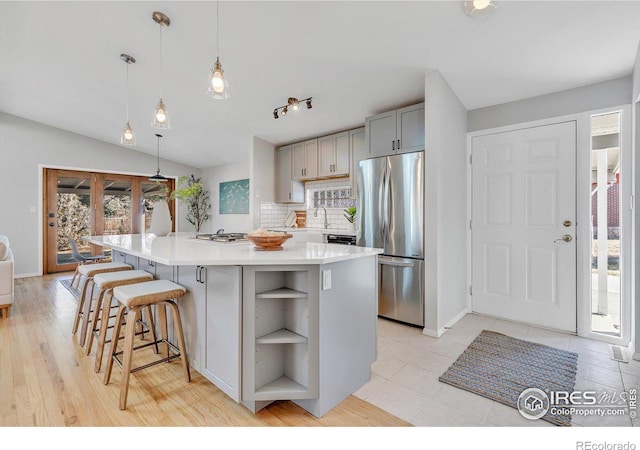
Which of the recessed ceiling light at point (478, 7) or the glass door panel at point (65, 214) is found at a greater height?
the recessed ceiling light at point (478, 7)

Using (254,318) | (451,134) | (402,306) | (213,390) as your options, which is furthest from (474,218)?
(213,390)

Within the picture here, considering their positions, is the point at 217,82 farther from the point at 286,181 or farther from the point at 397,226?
the point at 286,181

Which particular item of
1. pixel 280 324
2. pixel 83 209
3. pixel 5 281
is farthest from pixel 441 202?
pixel 83 209

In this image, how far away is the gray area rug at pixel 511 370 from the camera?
6.28ft

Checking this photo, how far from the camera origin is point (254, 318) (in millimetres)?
1635

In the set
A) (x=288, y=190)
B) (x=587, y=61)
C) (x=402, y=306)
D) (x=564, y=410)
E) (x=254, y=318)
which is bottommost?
(x=564, y=410)

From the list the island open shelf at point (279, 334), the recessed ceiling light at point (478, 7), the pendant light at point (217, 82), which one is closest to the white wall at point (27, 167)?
the pendant light at point (217, 82)

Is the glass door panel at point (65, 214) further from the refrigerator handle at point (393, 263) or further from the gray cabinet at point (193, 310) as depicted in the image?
the refrigerator handle at point (393, 263)

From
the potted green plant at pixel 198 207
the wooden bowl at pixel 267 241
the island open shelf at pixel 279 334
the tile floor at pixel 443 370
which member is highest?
the potted green plant at pixel 198 207

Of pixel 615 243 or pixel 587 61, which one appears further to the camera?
pixel 615 243

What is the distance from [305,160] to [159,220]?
235 centimetres

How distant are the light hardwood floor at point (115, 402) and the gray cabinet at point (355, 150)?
9.25ft
